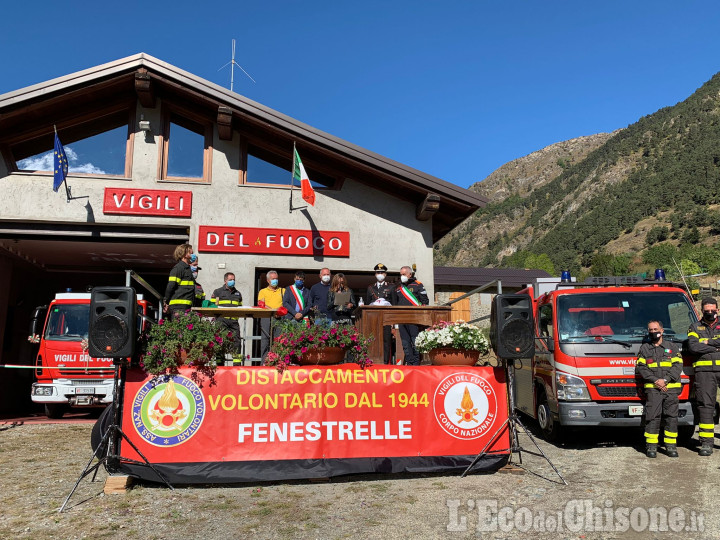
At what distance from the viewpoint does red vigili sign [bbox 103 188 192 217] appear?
11.3 metres

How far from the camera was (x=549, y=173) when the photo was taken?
158 meters

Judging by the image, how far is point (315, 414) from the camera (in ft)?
20.9

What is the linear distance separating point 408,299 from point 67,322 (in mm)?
7249

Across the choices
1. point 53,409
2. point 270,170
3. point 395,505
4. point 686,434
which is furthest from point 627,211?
point 395,505

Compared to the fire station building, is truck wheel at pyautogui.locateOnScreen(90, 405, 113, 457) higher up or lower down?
lower down

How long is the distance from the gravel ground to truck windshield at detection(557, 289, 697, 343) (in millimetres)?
Result: 1910

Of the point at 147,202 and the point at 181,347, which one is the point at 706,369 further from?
the point at 147,202

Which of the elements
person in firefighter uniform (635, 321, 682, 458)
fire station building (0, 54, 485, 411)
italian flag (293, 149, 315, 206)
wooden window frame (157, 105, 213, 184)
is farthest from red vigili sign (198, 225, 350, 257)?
person in firefighter uniform (635, 321, 682, 458)

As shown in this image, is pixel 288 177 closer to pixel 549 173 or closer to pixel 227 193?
pixel 227 193

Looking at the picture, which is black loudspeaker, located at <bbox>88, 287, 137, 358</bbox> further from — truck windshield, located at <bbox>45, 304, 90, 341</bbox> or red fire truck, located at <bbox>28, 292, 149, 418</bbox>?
truck windshield, located at <bbox>45, 304, 90, 341</bbox>

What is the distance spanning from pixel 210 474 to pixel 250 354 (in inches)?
193

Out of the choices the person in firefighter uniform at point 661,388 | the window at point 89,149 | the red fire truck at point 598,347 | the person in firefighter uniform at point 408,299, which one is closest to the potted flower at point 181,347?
the person in firefighter uniform at point 408,299

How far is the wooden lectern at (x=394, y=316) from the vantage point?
338 inches

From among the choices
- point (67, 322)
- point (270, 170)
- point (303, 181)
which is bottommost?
point (67, 322)
